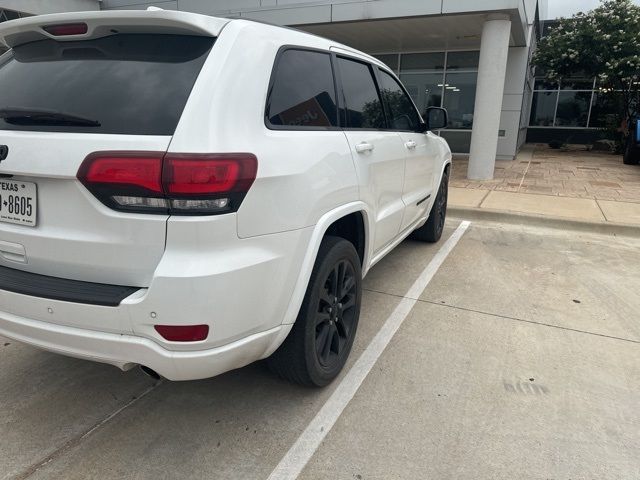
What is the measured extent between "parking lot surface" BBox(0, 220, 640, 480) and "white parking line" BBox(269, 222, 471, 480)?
0.11ft

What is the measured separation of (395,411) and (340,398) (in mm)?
320

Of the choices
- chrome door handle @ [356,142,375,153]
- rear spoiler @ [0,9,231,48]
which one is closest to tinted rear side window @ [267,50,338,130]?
chrome door handle @ [356,142,375,153]

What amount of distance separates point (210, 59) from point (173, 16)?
0.23 meters

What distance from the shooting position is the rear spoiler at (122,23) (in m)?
2.01

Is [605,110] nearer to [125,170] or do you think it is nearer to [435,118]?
[435,118]

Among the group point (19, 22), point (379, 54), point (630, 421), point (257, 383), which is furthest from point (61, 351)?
point (379, 54)

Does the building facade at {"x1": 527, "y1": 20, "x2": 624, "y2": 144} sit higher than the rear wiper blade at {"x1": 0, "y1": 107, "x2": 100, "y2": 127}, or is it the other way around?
the building facade at {"x1": 527, "y1": 20, "x2": 624, "y2": 144}

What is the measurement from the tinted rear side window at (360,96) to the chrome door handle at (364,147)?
A: 155mm

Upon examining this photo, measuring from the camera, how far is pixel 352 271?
2.96 metres

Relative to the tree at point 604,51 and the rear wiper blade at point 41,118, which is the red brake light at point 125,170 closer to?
the rear wiper blade at point 41,118

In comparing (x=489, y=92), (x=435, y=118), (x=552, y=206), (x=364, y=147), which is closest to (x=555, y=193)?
(x=552, y=206)

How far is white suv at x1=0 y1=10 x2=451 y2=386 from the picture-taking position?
186 cm

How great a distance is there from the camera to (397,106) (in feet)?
13.5

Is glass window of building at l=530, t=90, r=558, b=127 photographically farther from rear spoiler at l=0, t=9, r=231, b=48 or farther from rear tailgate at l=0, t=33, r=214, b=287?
rear tailgate at l=0, t=33, r=214, b=287
